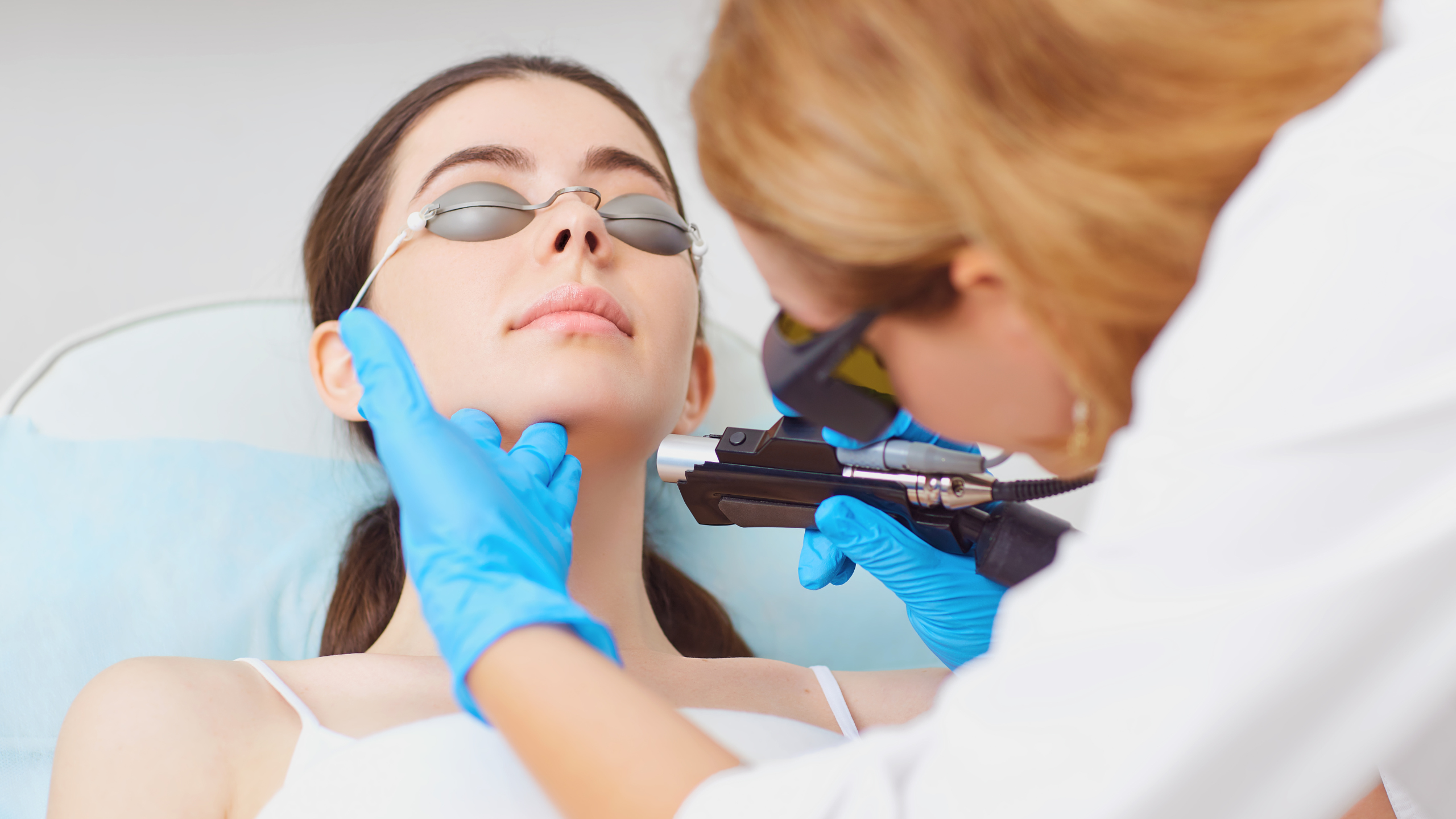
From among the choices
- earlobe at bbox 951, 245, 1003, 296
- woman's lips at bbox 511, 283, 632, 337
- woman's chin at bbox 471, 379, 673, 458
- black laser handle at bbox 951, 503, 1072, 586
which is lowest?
black laser handle at bbox 951, 503, 1072, 586

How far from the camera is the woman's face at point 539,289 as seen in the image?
133cm

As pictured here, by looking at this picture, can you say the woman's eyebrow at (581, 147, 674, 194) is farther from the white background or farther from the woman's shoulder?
the woman's shoulder

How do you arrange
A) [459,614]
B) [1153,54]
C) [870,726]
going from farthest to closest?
[870,726] → [459,614] → [1153,54]

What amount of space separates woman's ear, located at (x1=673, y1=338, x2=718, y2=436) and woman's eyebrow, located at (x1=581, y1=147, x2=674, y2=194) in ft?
1.06

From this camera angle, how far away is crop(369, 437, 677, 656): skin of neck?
1424mm

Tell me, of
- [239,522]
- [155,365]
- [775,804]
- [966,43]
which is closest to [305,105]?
[155,365]

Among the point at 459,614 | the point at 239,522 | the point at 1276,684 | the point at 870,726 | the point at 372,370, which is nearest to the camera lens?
the point at 1276,684

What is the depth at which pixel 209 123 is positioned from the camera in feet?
7.63

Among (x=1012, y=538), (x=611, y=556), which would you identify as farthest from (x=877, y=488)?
(x=611, y=556)

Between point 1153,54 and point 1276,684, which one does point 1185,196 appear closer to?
point 1153,54

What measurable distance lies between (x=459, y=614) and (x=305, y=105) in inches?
78.0

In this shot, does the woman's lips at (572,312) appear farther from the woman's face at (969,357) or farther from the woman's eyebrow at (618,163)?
the woman's face at (969,357)

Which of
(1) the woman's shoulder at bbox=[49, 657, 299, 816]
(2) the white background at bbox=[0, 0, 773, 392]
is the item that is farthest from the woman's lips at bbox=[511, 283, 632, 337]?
(2) the white background at bbox=[0, 0, 773, 392]

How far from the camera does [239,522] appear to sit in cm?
175
